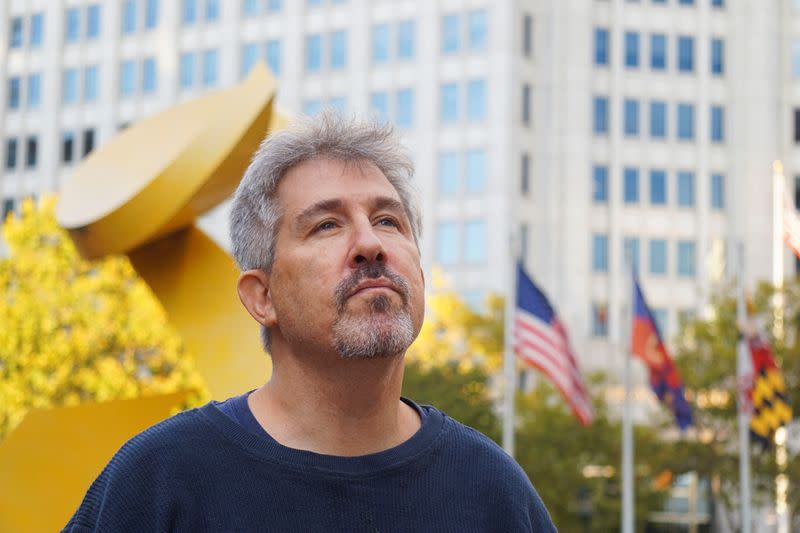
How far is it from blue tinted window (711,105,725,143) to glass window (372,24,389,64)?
1266 centimetres

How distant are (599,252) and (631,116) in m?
5.53

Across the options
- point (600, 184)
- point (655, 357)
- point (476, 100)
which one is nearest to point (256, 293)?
point (655, 357)

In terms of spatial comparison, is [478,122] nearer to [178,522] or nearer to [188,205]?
[188,205]

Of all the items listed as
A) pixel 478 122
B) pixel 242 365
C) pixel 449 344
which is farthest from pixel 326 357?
pixel 478 122

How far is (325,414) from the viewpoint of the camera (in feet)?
10.1

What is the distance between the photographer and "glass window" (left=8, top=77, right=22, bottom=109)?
65.3 metres

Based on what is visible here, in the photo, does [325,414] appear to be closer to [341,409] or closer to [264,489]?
[341,409]

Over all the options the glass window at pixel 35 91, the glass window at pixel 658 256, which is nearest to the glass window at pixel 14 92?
the glass window at pixel 35 91

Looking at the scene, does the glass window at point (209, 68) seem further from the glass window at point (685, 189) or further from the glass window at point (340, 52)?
the glass window at point (685, 189)

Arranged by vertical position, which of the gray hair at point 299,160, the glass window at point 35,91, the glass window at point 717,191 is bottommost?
the gray hair at point 299,160

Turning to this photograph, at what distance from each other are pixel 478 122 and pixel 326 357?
175 ft

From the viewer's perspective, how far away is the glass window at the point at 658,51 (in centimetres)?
5838

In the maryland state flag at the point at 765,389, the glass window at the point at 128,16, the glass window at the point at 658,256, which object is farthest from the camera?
the glass window at the point at 128,16

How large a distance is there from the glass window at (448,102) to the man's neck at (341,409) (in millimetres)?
53787
